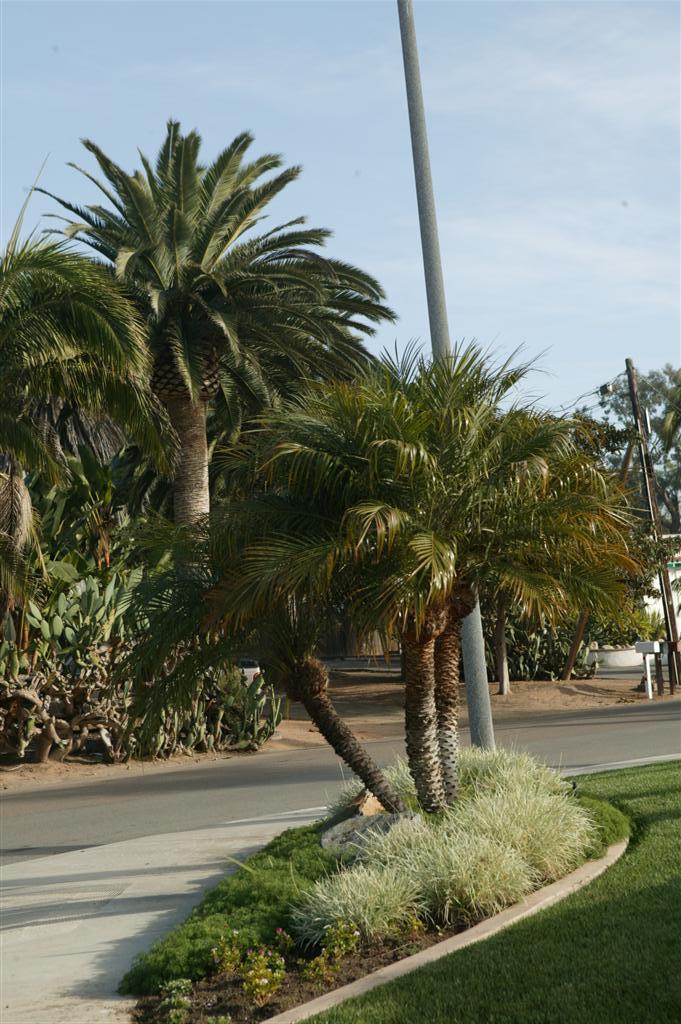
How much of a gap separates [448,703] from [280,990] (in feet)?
11.6

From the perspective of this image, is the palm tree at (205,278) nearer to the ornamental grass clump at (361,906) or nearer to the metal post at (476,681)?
the metal post at (476,681)

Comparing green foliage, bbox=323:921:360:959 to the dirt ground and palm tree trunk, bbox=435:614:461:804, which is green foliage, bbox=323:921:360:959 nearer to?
palm tree trunk, bbox=435:614:461:804

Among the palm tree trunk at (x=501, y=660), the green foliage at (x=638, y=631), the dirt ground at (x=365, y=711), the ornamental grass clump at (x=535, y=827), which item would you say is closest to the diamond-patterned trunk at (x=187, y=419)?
the dirt ground at (x=365, y=711)

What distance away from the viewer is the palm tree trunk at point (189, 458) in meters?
19.6

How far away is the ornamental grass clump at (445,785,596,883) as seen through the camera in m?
7.35

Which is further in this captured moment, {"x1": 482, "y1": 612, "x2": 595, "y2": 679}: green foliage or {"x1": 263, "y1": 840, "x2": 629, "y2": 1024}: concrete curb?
{"x1": 482, "y1": 612, "x2": 595, "y2": 679}: green foliage

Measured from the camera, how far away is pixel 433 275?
11.0m

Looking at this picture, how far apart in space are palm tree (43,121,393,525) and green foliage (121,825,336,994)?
37.1 feet

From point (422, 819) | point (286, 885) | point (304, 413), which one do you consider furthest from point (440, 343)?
point (286, 885)

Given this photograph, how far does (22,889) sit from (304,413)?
470 centimetres

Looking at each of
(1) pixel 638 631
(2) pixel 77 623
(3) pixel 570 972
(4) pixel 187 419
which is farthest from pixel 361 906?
(1) pixel 638 631

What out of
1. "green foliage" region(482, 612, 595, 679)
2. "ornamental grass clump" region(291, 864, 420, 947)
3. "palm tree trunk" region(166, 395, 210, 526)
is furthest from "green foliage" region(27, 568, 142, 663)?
"green foliage" region(482, 612, 595, 679)

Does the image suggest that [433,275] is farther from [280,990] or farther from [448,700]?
[280,990]

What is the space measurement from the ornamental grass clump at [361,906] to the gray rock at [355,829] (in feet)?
3.00
